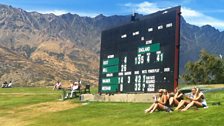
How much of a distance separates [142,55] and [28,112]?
9.77 meters

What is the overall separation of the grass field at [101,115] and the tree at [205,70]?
5778 centimetres

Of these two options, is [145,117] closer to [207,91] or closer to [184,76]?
[207,91]

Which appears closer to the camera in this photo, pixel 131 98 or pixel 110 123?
pixel 110 123

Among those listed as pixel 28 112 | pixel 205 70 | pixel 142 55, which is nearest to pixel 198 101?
pixel 142 55

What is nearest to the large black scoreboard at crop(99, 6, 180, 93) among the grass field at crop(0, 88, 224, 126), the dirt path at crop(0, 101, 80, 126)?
the grass field at crop(0, 88, 224, 126)

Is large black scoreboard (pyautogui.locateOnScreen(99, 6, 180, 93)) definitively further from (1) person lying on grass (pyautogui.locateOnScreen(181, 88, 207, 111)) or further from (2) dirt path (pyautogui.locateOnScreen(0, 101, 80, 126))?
(1) person lying on grass (pyautogui.locateOnScreen(181, 88, 207, 111))

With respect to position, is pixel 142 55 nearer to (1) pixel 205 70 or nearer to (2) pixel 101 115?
(2) pixel 101 115

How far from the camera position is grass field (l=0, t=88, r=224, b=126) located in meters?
23.1

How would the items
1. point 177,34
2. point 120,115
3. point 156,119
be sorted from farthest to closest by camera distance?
point 177,34
point 120,115
point 156,119

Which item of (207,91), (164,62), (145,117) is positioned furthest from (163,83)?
(145,117)

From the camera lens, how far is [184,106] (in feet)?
86.9

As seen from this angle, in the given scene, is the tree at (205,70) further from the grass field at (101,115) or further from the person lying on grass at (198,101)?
the person lying on grass at (198,101)

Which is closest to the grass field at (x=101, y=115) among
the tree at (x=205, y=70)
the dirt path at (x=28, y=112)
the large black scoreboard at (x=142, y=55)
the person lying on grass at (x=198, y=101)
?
the dirt path at (x=28, y=112)

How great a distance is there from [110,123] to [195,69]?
253ft
